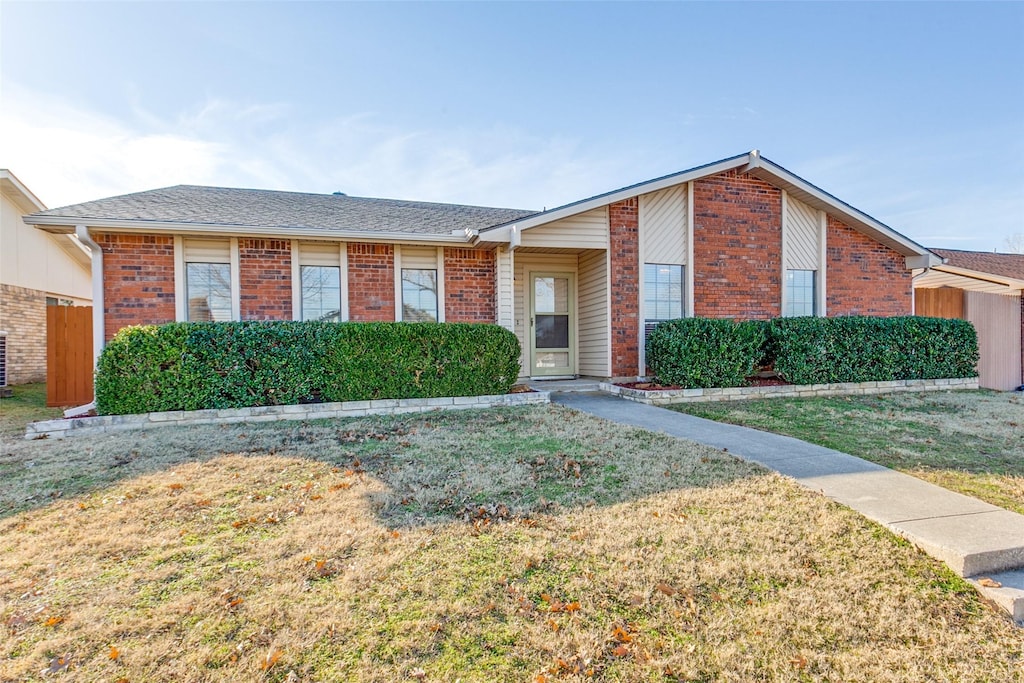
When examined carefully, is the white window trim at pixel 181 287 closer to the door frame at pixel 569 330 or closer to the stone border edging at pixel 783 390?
the door frame at pixel 569 330

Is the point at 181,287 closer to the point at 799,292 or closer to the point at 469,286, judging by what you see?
the point at 469,286

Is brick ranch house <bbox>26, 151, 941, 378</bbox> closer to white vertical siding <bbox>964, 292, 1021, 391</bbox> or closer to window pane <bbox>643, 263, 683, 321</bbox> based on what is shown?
window pane <bbox>643, 263, 683, 321</bbox>

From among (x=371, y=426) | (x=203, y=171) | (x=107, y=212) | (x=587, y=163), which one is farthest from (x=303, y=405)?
(x=587, y=163)

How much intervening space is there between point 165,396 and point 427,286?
463 centimetres

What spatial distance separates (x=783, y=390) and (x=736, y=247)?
3.25 m

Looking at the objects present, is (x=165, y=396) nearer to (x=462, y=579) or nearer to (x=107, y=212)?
(x=107, y=212)

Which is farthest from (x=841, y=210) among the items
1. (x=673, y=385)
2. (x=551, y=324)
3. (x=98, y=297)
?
(x=98, y=297)

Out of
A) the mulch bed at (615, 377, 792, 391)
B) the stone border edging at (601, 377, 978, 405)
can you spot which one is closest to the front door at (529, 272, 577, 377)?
the stone border edging at (601, 377, 978, 405)

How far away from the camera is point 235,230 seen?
324 inches

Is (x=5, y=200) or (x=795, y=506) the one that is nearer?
(x=795, y=506)

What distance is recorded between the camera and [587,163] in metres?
13.9

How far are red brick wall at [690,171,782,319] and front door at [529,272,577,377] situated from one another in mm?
2744

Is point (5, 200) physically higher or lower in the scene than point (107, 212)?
higher

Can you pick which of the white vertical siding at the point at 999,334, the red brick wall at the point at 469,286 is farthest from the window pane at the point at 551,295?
the white vertical siding at the point at 999,334
